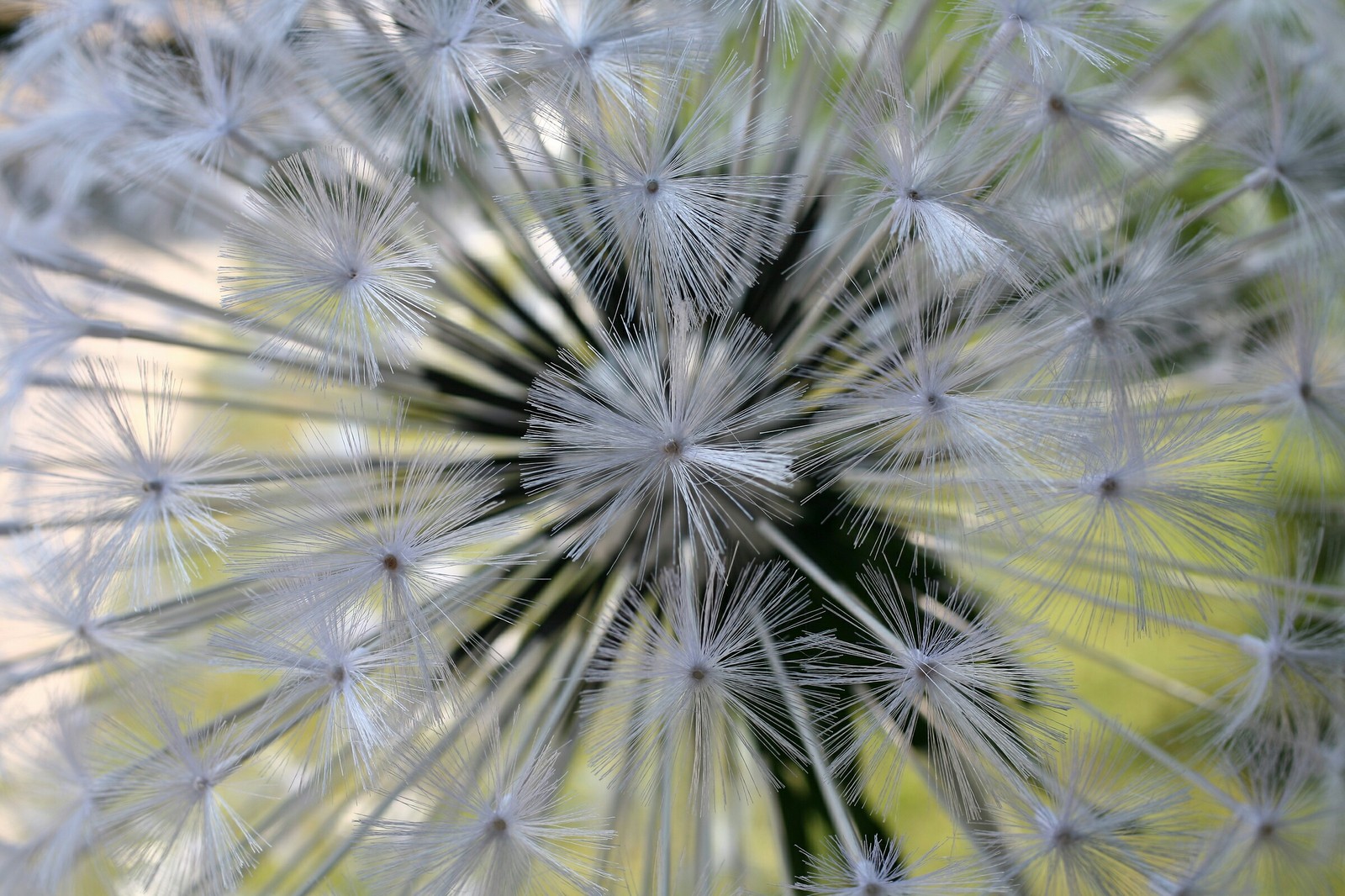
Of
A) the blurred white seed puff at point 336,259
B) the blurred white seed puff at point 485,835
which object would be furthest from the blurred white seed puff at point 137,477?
the blurred white seed puff at point 485,835

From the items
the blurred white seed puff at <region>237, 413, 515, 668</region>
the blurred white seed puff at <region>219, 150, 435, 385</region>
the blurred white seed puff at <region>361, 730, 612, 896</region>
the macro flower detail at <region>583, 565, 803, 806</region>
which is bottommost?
the blurred white seed puff at <region>361, 730, 612, 896</region>

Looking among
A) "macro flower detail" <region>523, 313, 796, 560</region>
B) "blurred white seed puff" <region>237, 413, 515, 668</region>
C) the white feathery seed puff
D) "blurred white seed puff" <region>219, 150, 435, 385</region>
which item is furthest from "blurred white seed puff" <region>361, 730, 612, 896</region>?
"blurred white seed puff" <region>219, 150, 435, 385</region>

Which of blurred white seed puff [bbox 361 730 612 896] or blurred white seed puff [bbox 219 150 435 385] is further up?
blurred white seed puff [bbox 219 150 435 385]

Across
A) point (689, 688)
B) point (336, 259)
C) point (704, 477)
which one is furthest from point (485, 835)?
point (336, 259)

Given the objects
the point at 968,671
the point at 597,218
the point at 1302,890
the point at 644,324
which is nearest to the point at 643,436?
the point at 644,324

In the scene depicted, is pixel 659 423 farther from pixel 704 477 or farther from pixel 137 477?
pixel 137 477

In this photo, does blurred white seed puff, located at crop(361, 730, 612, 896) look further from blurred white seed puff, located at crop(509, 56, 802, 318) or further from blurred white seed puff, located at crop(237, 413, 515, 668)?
blurred white seed puff, located at crop(509, 56, 802, 318)

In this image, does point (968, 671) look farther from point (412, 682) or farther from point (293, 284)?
point (293, 284)

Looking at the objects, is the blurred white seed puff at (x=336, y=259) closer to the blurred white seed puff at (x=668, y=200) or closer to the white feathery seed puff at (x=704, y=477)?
the white feathery seed puff at (x=704, y=477)
